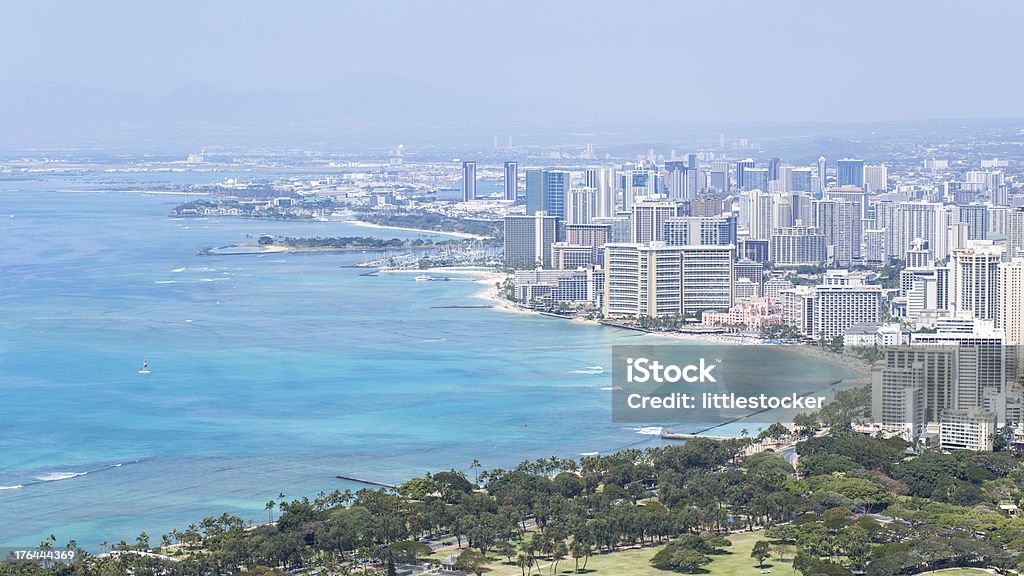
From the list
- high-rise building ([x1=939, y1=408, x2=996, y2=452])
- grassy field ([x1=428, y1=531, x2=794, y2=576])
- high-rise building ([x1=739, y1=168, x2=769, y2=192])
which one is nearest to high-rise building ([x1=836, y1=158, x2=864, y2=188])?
high-rise building ([x1=739, y1=168, x2=769, y2=192])

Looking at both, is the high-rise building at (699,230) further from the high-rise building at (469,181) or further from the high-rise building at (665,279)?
the high-rise building at (469,181)

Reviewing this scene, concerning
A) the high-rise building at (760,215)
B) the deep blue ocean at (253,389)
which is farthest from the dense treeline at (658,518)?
the high-rise building at (760,215)

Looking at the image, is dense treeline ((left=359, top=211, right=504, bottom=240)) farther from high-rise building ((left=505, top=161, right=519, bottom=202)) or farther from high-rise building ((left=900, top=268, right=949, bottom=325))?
high-rise building ((left=900, top=268, right=949, bottom=325))

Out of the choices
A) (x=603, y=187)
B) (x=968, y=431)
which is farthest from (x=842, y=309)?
(x=603, y=187)

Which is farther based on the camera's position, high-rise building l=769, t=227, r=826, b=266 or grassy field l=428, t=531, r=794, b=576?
high-rise building l=769, t=227, r=826, b=266

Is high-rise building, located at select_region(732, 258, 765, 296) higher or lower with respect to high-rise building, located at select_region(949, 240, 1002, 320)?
lower

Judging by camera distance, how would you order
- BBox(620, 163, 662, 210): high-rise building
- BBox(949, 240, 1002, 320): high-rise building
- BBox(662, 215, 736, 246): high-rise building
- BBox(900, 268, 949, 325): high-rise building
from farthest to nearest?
1. BBox(620, 163, 662, 210): high-rise building
2. BBox(662, 215, 736, 246): high-rise building
3. BBox(900, 268, 949, 325): high-rise building
4. BBox(949, 240, 1002, 320): high-rise building
